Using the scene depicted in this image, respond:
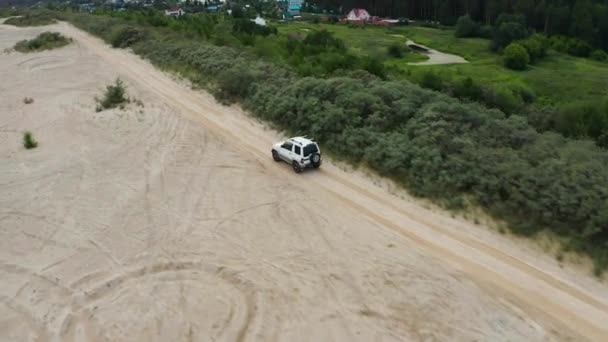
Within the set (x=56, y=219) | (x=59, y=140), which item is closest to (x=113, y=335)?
(x=56, y=219)

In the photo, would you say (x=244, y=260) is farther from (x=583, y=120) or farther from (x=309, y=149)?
(x=583, y=120)

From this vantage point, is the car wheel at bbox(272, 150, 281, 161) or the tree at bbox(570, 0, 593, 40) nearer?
the car wheel at bbox(272, 150, 281, 161)

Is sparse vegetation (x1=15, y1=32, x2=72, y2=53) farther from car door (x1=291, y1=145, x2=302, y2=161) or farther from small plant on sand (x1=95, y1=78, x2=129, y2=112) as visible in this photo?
car door (x1=291, y1=145, x2=302, y2=161)

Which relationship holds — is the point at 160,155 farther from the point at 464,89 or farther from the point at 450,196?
the point at 464,89

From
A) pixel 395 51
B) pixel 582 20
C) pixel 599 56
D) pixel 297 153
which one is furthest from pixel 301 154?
pixel 582 20

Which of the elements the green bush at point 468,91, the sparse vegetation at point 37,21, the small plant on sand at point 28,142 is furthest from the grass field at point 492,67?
the sparse vegetation at point 37,21

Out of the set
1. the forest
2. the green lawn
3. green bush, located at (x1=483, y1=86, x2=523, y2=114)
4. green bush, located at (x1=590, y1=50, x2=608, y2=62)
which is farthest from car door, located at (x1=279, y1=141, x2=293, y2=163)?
green bush, located at (x1=590, y1=50, x2=608, y2=62)
